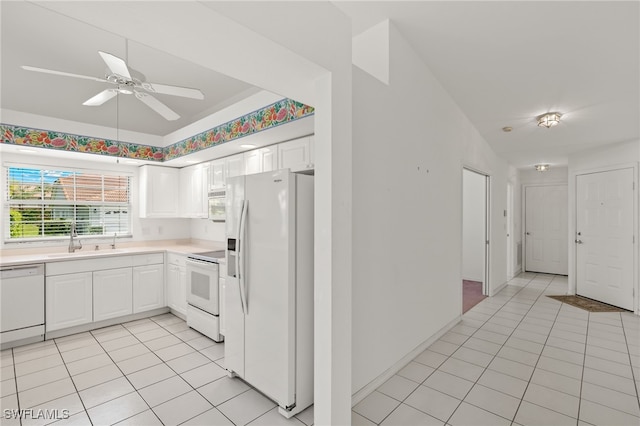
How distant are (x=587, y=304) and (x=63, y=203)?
7939mm

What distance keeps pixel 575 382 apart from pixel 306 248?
2503 millimetres

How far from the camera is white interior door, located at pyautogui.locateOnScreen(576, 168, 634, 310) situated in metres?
4.61

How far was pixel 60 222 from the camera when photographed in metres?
4.25

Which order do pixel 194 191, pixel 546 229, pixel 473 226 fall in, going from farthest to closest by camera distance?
pixel 546 229 < pixel 473 226 < pixel 194 191

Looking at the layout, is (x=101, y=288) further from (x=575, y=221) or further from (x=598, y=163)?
(x=598, y=163)

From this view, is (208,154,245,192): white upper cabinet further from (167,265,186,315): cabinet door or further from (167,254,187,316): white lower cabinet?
(167,265,186,315): cabinet door

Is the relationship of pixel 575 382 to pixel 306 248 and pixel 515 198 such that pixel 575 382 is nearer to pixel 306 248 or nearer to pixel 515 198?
pixel 306 248

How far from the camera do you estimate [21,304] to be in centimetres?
335

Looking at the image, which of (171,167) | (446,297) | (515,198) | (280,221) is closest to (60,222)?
(171,167)

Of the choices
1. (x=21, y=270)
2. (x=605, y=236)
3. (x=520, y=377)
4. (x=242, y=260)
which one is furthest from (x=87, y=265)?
(x=605, y=236)

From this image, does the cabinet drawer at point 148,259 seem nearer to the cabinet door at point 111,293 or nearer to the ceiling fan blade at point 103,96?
the cabinet door at point 111,293

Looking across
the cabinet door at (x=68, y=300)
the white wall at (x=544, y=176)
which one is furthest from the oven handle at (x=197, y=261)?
the white wall at (x=544, y=176)

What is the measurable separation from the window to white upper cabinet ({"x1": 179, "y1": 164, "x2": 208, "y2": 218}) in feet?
2.80

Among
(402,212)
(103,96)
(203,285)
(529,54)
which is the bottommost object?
(203,285)
